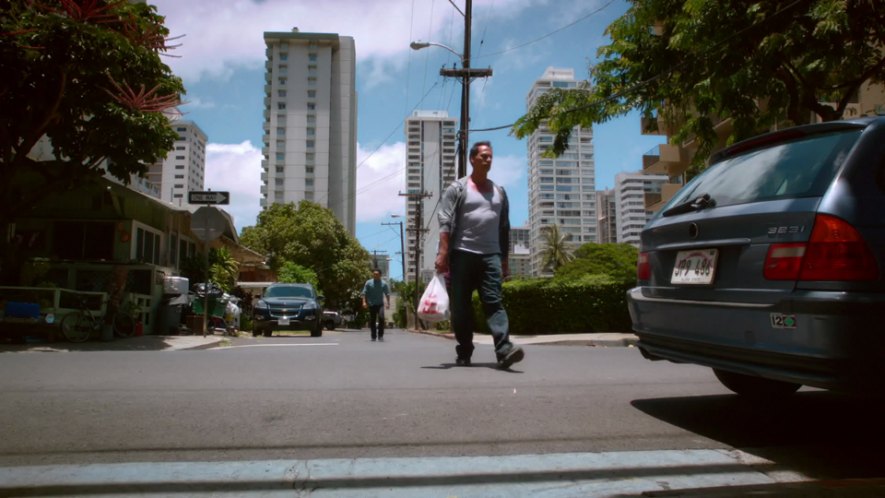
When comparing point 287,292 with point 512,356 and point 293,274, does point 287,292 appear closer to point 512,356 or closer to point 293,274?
point 512,356

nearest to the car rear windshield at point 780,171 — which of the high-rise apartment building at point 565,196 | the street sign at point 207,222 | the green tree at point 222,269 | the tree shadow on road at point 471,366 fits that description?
the tree shadow on road at point 471,366

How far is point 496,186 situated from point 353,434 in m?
3.01

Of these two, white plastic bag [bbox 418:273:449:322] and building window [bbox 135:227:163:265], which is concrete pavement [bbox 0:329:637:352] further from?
white plastic bag [bbox 418:273:449:322]

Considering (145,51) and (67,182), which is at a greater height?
(145,51)

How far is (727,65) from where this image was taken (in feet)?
36.5

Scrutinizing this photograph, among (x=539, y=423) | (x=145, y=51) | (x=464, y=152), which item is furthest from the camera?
(x=464, y=152)

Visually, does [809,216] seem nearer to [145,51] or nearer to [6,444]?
[6,444]

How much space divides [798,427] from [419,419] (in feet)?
6.71

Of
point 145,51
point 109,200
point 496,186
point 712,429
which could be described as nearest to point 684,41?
point 496,186

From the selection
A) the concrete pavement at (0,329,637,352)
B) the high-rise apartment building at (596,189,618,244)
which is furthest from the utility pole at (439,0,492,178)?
the high-rise apartment building at (596,189,618,244)

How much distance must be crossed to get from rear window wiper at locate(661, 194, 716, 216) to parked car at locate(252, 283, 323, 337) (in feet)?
52.7

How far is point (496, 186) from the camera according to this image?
5.60 metres

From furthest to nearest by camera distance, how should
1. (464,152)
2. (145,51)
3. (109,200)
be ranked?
(464,152), (109,200), (145,51)

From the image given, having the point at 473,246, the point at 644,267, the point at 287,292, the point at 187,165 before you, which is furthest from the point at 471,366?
the point at 187,165
